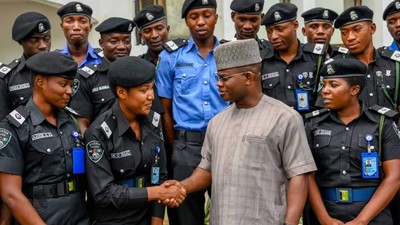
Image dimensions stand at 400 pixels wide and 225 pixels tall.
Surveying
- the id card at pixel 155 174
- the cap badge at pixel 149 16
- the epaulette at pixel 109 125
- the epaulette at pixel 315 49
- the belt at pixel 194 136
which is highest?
the cap badge at pixel 149 16

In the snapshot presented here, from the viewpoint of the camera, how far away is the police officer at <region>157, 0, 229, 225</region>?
4.53 meters

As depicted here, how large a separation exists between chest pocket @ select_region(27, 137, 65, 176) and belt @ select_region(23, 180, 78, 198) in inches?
3.4

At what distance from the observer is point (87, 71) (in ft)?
15.4

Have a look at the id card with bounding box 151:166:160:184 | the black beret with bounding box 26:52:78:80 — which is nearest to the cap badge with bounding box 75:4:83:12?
the black beret with bounding box 26:52:78:80

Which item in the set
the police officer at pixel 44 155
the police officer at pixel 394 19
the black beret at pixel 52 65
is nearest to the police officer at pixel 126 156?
the police officer at pixel 44 155

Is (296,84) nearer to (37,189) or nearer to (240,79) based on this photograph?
(240,79)

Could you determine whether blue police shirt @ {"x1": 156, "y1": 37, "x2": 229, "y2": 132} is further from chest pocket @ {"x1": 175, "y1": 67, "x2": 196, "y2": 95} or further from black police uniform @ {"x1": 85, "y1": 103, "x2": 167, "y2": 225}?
black police uniform @ {"x1": 85, "y1": 103, "x2": 167, "y2": 225}

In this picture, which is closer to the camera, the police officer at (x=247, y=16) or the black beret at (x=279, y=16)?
the black beret at (x=279, y=16)

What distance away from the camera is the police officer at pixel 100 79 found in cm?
454

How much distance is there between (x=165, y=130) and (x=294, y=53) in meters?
1.36

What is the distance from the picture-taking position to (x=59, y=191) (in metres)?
3.61

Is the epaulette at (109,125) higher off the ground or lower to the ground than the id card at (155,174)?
higher

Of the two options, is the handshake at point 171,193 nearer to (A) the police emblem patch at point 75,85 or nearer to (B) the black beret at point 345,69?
(A) the police emblem patch at point 75,85

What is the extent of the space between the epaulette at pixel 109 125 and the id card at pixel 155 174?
1.38ft
